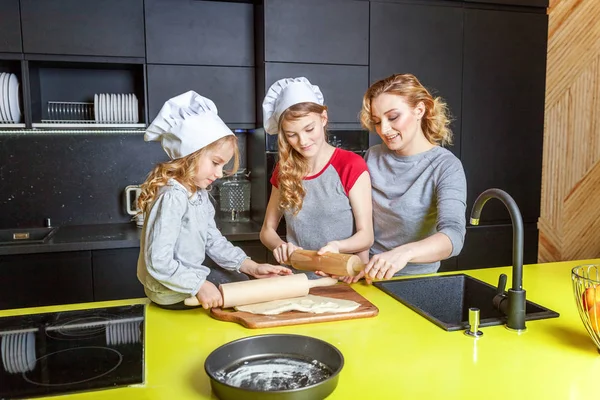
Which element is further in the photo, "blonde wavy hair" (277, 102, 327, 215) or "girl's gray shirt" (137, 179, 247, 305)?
"blonde wavy hair" (277, 102, 327, 215)

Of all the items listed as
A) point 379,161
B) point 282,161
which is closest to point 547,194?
point 379,161

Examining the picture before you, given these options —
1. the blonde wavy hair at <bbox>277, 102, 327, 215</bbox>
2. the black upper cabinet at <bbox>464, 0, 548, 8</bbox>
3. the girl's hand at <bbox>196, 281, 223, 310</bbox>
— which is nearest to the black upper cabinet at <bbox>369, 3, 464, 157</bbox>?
the black upper cabinet at <bbox>464, 0, 548, 8</bbox>

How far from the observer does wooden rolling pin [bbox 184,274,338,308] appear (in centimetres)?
127

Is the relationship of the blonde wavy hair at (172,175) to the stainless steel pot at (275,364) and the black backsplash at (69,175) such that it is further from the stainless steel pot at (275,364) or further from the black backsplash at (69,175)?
the black backsplash at (69,175)

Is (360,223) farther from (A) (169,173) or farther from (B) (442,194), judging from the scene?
(A) (169,173)

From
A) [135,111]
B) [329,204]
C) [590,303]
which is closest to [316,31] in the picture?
[135,111]

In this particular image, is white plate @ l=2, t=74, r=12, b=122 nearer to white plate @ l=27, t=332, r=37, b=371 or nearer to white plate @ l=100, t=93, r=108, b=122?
white plate @ l=100, t=93, r=108, b=122

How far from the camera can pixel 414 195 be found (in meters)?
1.76

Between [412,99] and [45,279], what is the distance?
6.00 ft

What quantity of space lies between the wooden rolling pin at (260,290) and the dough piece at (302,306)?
0.01 meters

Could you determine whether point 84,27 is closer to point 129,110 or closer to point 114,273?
point 129,110

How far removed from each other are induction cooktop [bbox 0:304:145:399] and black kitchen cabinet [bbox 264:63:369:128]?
1.67 m

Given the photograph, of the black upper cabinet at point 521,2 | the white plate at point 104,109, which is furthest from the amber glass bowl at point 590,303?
the white plate at point 104,109

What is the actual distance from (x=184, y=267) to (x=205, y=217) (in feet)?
0.72
